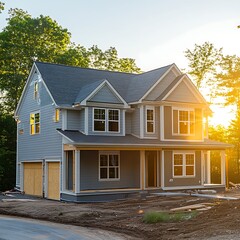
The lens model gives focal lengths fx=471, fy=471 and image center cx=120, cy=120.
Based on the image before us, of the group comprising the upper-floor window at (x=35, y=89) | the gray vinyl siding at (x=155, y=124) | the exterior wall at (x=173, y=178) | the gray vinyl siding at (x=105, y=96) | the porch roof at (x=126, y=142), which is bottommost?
the exterior wall at (x=173, y=178)

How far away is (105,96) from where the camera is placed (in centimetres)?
3170

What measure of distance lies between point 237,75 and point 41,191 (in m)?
16.1

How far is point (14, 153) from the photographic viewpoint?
4188 centimetres

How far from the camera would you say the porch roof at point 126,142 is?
2838cm

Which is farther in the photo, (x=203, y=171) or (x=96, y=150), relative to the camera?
(x=203, y=171)

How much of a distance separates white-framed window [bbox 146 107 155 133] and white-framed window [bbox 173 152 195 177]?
2.39 m

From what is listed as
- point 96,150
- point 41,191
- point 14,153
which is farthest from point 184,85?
point 14,153

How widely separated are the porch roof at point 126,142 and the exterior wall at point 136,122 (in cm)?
53

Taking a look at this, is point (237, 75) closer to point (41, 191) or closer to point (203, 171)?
point (203, 171)

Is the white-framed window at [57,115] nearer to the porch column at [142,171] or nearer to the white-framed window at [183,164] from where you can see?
the porch column at [142,171]

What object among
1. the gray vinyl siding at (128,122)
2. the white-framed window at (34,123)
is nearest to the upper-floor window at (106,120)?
the gray vinyl siding at (128,122)

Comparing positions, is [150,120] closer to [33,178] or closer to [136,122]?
[136,122]

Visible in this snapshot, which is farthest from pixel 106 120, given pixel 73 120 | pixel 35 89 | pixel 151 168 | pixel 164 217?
pixel 164 217

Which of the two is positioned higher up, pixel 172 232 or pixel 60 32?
pixel 60 32
